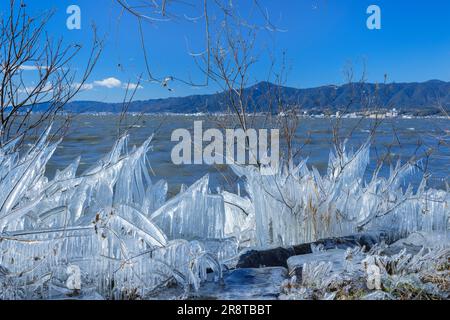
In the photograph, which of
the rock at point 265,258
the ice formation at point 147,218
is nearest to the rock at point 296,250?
the rock at point 265,258

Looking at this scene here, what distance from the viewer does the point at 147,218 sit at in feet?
8.32

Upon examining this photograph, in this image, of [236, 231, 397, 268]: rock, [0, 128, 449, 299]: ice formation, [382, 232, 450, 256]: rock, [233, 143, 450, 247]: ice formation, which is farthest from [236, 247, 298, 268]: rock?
[382, 232, 450, 256]: rock

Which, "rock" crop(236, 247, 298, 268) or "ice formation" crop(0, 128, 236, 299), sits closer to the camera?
"ice formation" crop(0, 128, 236, 299)

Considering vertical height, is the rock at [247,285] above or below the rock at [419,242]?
below

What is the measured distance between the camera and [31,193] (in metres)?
3.07

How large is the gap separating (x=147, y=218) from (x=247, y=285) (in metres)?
0.67

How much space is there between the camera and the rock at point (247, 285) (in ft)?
7.33

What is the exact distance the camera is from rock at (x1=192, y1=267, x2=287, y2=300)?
223 centimetres

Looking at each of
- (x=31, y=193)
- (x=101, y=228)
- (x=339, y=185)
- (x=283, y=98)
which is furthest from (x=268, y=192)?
(x=283, y=98)

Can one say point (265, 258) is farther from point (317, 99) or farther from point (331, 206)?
point (317, 99)

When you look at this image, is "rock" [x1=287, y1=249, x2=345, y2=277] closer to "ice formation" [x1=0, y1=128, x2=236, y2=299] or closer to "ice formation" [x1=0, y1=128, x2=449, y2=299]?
"ice formation" [x1=0, y1=128, x2=449, y2=299]

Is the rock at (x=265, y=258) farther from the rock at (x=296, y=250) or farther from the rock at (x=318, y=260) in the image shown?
the rock at (x=318, y=260)

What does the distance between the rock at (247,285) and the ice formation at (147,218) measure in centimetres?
8

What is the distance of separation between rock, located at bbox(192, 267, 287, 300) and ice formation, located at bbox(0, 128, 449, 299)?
8 cm
